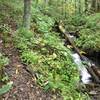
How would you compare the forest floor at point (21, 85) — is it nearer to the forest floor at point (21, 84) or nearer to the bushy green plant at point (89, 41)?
the forest floor at point (21, 84)

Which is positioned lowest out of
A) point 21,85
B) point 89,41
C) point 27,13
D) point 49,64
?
point 21,85

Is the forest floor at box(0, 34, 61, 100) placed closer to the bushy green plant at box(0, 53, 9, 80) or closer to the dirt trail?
the dirt trail

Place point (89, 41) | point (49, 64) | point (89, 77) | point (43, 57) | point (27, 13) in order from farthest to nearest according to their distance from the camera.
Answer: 1. point (89, 41)
2. point (89, 77)
3. point (27, 13)
4. point (43, 57)
5. point (49, 64)

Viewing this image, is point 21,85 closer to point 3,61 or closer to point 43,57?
point 3,61

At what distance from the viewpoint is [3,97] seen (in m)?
5.66

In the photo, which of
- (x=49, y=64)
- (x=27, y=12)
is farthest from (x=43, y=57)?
(x=27, y=12)

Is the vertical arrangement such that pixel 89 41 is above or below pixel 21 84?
above

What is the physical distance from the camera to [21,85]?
6246 millimetres

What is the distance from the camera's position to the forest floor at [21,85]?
5901mm

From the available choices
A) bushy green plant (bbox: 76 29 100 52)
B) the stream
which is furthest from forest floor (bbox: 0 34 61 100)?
bushy green plant (bbox: 76 29 100 52)

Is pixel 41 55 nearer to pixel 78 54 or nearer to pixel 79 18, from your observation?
pixel 78 54

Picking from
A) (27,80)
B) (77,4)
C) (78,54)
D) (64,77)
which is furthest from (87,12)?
(27,80)

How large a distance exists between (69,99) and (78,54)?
465cm

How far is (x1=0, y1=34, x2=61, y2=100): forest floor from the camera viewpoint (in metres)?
5.90
